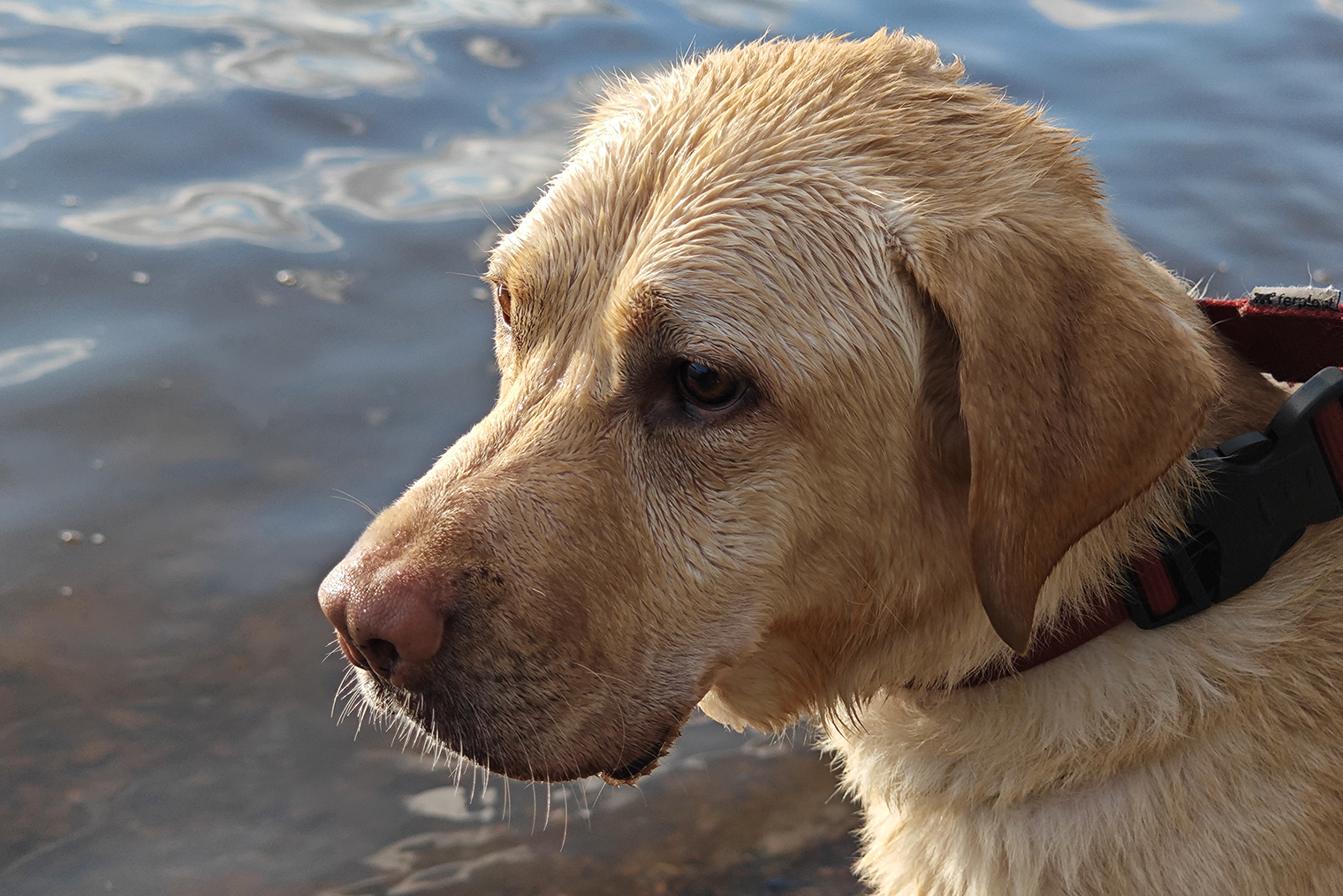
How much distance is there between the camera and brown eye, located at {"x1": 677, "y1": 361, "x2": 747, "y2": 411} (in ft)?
8.61

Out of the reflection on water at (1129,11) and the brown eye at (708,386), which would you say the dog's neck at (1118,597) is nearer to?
the brown eye at (708,386)

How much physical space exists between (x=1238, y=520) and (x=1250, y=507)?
1.4 inches

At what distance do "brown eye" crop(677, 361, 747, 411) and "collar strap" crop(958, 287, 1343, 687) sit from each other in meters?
0.87

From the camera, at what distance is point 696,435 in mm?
2648

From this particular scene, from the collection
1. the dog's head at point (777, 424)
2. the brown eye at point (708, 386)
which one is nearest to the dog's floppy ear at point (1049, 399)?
the dog's head at point (777, 424)

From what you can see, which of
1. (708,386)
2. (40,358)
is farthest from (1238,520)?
(40,358)

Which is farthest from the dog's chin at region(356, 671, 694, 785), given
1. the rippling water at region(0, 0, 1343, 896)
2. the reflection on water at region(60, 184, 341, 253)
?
the reflection on water at region(60, 184, 341, 253)

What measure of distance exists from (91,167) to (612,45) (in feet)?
11.2

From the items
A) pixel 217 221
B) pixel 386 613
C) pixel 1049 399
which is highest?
pixel 1049 399

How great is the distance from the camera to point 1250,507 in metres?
2.69

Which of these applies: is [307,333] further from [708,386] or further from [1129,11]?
[1129,11]

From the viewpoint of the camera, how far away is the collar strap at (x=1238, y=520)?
2637 millimetres

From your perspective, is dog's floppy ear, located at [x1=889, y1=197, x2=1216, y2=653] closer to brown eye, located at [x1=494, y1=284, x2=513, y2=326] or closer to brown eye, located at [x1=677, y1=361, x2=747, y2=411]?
brown eye, located at [x1=677, y1=361, x2=747, y2=411]

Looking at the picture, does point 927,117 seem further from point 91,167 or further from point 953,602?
point 91,167
